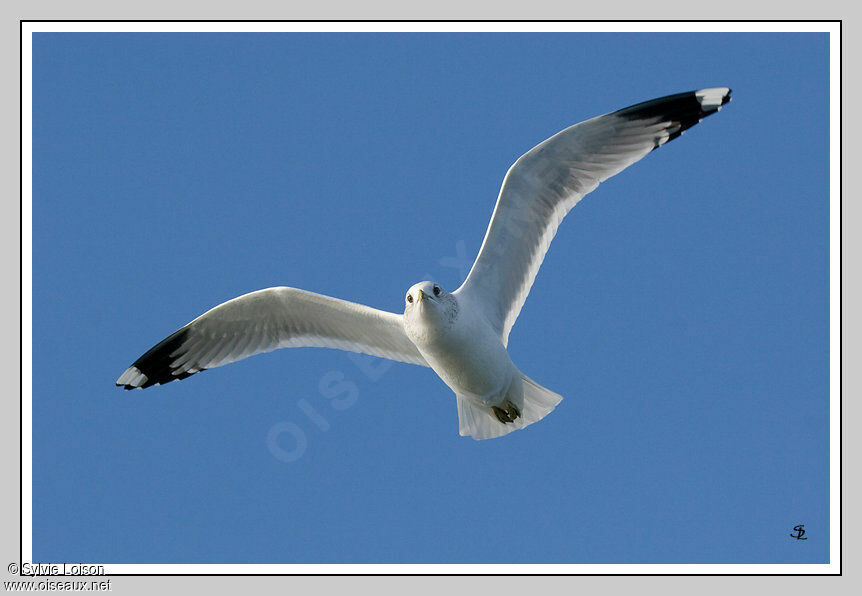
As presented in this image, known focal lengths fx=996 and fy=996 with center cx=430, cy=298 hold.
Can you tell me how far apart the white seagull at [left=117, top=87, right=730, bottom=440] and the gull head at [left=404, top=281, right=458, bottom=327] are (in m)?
0.08

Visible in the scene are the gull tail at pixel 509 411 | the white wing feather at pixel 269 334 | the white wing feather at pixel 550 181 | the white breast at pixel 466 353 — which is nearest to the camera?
the white breast at pixel 466 353

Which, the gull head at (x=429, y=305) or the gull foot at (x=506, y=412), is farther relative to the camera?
the gull foot at (x=506, y=412)

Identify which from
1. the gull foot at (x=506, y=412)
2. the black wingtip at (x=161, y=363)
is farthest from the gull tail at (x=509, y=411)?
the black wingtip at (x=161, y=363)

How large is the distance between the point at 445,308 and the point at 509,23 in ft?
5.76

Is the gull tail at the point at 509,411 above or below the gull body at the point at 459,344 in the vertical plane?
below

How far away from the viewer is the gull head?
5.36 metres

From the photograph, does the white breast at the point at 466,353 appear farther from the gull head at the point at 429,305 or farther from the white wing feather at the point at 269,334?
the white wing feather at the point at 269,334

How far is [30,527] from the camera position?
5863 millimetres

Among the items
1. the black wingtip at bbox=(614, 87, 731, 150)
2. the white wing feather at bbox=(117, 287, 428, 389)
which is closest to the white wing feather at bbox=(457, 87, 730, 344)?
the black wingtip at bbox=(614, 87, 731, 150)

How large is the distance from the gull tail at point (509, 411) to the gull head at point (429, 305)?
82 cm

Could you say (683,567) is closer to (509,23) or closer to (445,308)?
(445,308)

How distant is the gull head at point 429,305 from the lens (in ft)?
17.6

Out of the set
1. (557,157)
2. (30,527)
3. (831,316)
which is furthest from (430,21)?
(30,527)

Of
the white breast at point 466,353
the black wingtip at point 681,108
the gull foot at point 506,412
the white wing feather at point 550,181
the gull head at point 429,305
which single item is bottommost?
the gull foot at point 506,412
